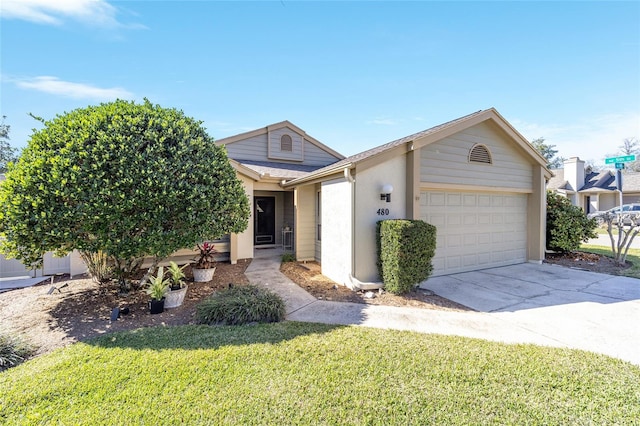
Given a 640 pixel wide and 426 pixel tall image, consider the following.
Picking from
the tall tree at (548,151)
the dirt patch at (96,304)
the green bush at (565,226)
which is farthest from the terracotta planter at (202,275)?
the tall tree at (548,151)

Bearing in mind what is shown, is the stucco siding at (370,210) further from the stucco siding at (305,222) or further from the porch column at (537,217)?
the porch column at (537,217)

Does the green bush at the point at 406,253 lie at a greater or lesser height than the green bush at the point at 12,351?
greater

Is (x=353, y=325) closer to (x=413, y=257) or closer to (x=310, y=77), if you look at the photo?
(x=413, y=257)

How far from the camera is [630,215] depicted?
9477 millimetres

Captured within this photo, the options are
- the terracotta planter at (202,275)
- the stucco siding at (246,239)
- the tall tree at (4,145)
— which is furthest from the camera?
the tall tree at (4,145)

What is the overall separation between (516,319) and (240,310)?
520 centimetres

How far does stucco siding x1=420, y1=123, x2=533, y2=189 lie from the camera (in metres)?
7.44

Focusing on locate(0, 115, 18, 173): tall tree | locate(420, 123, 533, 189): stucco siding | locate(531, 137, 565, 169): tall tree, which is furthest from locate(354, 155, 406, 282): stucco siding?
locate(531, 137, 565, 169): tall tree

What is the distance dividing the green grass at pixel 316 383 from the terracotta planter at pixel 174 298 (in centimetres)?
137

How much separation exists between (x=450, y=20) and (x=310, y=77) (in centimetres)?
525

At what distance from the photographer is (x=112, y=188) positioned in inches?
185

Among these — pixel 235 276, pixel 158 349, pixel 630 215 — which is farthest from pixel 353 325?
pixel 630 215

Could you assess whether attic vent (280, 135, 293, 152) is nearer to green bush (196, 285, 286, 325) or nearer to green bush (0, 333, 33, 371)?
green bush (196, 285, 286, 325)

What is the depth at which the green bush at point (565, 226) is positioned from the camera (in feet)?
33.9
